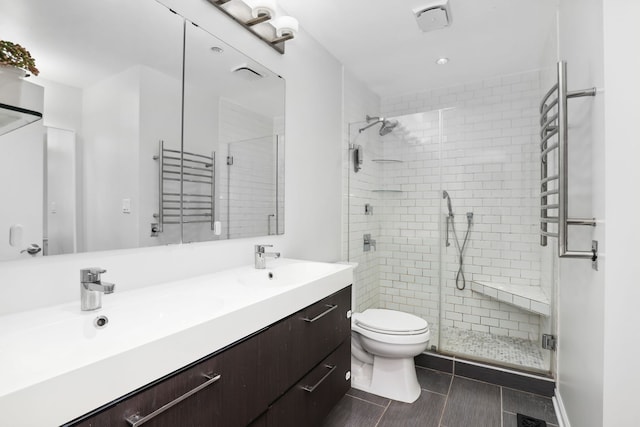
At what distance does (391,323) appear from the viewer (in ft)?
7.48

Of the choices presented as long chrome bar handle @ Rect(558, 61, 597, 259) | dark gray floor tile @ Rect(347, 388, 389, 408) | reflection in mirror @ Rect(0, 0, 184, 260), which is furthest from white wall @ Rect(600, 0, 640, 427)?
reflection in mirror @ Rect(0, 0, 184, 260)

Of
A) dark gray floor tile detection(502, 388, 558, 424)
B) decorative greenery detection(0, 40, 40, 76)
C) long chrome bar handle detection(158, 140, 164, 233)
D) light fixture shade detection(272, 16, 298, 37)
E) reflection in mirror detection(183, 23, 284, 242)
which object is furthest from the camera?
dark gray floor tile detection(502, 388, 558, 424)

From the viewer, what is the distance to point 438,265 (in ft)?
9.53

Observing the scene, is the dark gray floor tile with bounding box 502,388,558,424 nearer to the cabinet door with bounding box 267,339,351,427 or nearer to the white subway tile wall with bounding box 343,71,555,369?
the white subway tile wall with bounding box 343,71,555,369

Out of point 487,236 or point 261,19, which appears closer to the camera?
point 261,19

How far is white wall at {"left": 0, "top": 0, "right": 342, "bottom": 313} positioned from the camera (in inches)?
41.2

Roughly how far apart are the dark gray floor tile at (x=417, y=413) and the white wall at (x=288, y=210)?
3.63 feet

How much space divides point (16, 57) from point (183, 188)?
27.0 inches

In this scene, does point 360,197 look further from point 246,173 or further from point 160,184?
point 160,184

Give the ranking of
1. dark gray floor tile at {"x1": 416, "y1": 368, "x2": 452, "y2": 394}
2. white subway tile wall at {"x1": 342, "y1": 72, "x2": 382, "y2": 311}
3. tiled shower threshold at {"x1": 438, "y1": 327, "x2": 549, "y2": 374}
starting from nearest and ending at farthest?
dark gray floor tile at {"x1": 416, "y1": 368, "x2": 452, "y2": 394} < tiled shower threshold at {"x1": 438, "y1": 327, "x2": 549, "y2": 374} < white subway tile wall at {"x1": 342, "y1": 72, "x2": 382, "y2": 311}

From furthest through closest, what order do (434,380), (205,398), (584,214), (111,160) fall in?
(434,380) → (584,214) → (111,160) → (205,398)

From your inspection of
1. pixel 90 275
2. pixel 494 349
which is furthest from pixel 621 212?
pixel 494 349

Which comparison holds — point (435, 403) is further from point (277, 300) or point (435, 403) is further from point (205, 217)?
point (205, 217)

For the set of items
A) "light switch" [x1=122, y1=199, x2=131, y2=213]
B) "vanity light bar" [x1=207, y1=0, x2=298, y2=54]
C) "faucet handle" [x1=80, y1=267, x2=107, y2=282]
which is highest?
"vanity light bar" [x1=207, y1=0, x2=298, y2=54]
